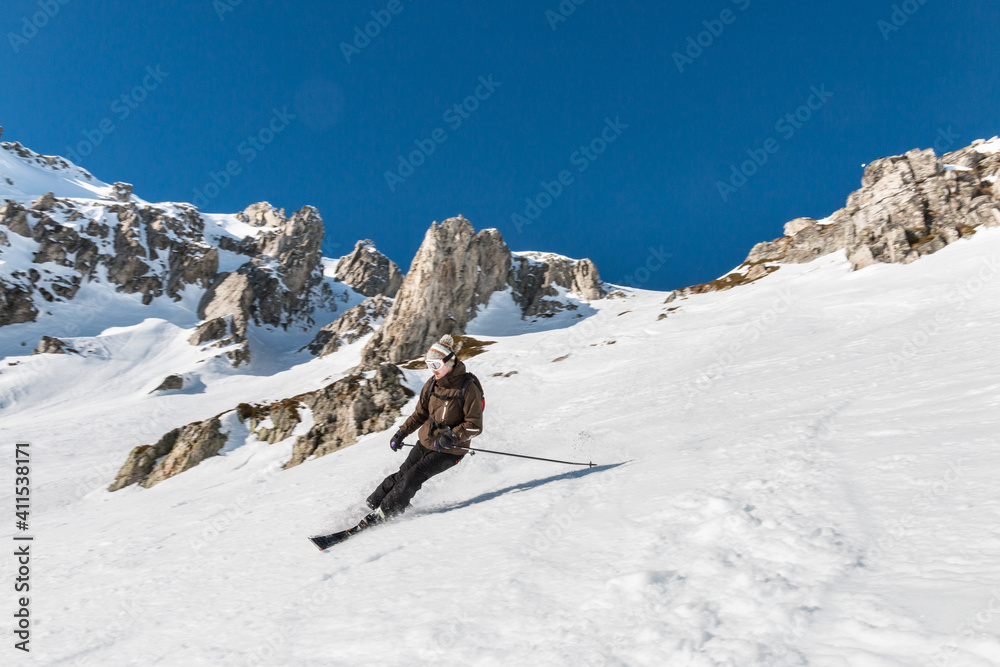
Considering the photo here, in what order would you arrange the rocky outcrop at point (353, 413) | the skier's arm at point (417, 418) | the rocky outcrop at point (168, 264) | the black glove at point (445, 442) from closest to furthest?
the black glove at point (445, 442), the skier's arm at point (417, 418), the rocky outcrop at point (353, 413), the rocky outcrop at point (168, 264)

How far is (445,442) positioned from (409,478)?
3.23 feet

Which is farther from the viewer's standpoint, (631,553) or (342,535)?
(342,535)

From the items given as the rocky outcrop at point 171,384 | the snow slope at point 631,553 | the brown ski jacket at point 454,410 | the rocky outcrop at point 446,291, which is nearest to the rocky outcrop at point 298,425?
the snow slope at point 631,553

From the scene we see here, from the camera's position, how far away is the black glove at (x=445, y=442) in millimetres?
7727

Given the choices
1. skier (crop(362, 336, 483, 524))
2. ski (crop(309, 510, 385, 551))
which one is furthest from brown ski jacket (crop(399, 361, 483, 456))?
ski (crop(309, 510, 385, 551))

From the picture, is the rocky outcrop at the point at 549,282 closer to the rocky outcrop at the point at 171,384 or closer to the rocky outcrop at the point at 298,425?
the rocky outcrop at the point at 171,384

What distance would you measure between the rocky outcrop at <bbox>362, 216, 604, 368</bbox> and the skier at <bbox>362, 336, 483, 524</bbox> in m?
72.6

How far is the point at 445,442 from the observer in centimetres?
776

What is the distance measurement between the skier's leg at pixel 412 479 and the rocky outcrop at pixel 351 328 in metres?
129

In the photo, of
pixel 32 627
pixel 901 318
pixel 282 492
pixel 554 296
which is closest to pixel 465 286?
pixel 554 296

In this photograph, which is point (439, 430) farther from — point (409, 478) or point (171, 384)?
point (171, 384)

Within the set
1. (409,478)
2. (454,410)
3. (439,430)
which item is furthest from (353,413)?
(454,410)

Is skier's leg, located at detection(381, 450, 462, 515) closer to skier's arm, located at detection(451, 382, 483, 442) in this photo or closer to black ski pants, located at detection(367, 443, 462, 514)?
black ski pants, located at detection(367, 443, 462, 514)

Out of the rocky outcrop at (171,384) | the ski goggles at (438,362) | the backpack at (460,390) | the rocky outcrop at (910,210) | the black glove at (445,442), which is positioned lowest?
the black glove at (445,442)
